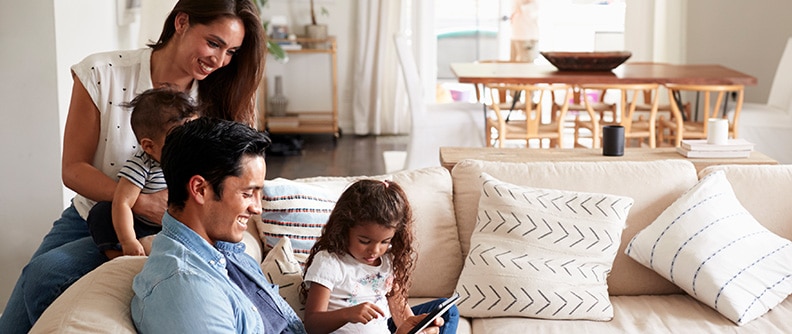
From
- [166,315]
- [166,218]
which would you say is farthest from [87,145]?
[166,315]

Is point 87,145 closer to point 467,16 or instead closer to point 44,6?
point 44,6

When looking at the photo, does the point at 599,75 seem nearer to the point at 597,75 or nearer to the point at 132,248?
the point at 597,75

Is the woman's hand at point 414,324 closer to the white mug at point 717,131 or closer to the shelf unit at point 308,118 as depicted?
the white mug at point 717,131

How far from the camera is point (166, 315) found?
5.52 feet

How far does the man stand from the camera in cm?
170

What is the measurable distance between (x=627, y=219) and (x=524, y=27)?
16.9 feet

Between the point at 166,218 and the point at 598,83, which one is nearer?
the point at 166,218

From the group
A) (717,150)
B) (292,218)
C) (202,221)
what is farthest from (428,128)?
(202,221)

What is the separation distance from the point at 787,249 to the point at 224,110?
5.68 feet

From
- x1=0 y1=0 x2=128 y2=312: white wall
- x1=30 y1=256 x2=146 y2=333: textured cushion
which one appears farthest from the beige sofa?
x1=0 y1=0 x2=128 y2=312: white wall

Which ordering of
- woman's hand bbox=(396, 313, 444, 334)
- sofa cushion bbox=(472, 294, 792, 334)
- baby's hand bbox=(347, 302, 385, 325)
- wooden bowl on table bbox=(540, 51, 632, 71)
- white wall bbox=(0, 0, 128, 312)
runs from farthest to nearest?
1. wooden bowl on table bbox=(540, 51, 632, 71)
2. white wall bbox=(0, 0, 128, 312)
3. sofa cushion bbox=(472, 294, 792, 334)
4. woman's hand bbox=(396, 313, 444, 334)
5. baby's hand bbox=(347, 302, 385, 325)

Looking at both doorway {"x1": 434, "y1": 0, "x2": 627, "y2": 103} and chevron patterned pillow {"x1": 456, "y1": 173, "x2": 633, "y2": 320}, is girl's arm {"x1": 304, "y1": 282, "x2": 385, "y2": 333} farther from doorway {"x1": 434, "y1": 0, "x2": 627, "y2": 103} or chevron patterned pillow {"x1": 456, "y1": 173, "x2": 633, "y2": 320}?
doorway {"x1": 434, "y1": 0, "x2": 627, "y2": 103}

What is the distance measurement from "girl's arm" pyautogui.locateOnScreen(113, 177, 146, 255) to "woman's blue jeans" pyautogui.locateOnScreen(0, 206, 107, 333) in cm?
13

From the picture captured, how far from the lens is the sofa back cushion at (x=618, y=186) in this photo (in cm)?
303
